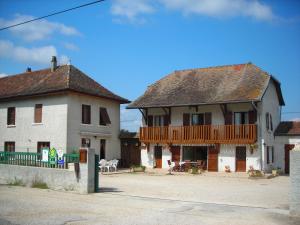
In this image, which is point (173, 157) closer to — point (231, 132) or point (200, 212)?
point (231, 132)

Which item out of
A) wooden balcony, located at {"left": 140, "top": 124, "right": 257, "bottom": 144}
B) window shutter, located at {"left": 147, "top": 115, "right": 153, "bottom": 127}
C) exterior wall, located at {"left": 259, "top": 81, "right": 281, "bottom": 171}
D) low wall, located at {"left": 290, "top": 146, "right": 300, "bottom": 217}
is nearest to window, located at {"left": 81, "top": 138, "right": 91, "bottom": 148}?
wooden balcony, located at {"left": 140, "top": 124, "right": 257, "bottom": 144}

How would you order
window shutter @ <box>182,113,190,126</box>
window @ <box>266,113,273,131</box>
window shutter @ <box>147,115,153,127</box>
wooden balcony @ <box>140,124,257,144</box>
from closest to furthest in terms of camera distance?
wooden balcony @ <box>140,124,257,144</box>
window @ <box>266,113,273,131</box>
window shutter @ <box>182,113,190,126</box>
window shutter @ <box>147,115,153,127</box>

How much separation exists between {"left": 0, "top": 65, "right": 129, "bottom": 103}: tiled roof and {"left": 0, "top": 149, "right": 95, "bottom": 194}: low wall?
35.2ft

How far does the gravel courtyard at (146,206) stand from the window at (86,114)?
1386cm

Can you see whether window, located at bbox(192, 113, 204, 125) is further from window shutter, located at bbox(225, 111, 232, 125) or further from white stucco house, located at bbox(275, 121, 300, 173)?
white stucco house, located at bbox(275, 121, 300, 173)

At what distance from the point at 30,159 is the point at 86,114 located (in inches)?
502

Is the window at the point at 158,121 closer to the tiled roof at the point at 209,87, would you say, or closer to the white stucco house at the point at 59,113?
the tiled roof at the point at 209,87

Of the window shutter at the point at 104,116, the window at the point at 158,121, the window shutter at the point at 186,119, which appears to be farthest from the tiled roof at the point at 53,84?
the window shutter at the point at 186,119

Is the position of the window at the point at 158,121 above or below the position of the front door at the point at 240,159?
above

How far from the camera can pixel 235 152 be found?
2792 cm

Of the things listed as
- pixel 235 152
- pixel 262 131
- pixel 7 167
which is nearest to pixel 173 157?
pixel 235 152

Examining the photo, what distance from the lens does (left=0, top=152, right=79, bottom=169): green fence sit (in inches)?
648

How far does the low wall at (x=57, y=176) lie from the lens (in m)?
15.4

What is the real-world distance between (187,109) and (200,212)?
1923cm
